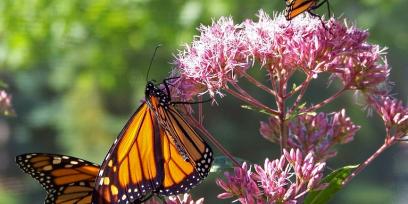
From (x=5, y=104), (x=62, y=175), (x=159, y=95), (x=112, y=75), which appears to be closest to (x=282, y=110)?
(x=159, y=95)

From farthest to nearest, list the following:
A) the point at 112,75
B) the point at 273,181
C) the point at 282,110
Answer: the point at 112,75
the point at 282,110
the point at 273,181

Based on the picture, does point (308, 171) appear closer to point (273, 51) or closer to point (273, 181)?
point (273, 181)

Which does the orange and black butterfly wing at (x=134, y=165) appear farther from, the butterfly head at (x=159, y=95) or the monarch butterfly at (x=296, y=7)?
the monarch butterfly at (x=296, y=7)

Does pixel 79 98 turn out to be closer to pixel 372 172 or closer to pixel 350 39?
pixel 372 172

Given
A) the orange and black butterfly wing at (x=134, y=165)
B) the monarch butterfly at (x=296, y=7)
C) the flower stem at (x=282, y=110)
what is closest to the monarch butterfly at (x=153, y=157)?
the orange and black butterfly wing at (x=134, y=165)

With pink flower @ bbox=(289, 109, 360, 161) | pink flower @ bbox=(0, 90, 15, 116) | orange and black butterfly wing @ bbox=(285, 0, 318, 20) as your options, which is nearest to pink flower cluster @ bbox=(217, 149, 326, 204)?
pink flower @ bbox=(289, 109, 360, 161)
